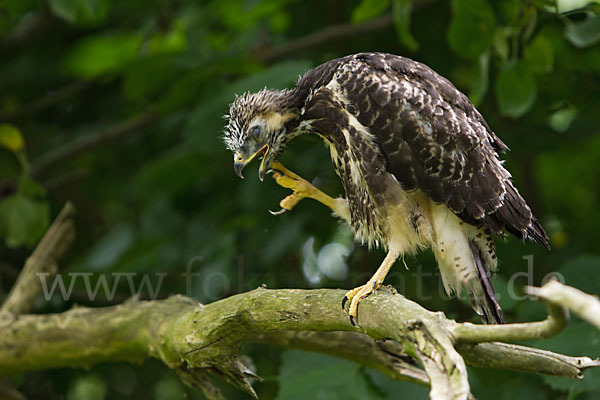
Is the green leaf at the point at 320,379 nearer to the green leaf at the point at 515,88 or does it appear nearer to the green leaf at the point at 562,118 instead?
the green leaf at the point at 515,88

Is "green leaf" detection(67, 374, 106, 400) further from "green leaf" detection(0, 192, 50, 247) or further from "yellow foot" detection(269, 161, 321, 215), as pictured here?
"yellow foot" detection(269, 161, 321, 215)

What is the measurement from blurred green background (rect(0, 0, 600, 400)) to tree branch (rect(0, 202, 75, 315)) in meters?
0.13

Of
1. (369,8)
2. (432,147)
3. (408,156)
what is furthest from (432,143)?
(369,8)

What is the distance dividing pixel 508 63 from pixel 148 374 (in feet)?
11.7

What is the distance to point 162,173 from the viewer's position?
4809mm

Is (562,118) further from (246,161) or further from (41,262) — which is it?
(41,262)

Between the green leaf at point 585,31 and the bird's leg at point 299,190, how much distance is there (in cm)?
149

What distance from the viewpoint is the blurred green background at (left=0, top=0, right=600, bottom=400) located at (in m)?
4.11

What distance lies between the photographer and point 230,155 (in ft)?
15.9

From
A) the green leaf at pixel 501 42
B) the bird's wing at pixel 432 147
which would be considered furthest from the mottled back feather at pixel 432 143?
the green leaf at pixel 501 42

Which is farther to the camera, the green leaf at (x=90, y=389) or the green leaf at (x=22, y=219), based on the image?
the green leaf at (x=90, y=389)

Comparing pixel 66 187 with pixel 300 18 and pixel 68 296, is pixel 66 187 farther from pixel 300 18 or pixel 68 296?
pixel 300 18

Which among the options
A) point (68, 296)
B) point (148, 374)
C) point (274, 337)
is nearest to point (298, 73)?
point (274, 337)

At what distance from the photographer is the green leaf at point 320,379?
378cm
